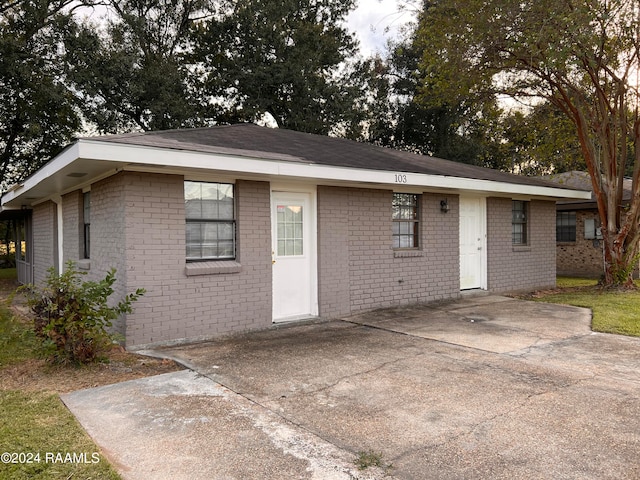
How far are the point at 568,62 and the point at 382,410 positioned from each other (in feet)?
30.0

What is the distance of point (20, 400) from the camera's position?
13.8 ft

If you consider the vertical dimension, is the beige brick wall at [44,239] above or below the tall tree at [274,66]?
below

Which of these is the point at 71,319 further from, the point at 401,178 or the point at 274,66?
the point at 274,66

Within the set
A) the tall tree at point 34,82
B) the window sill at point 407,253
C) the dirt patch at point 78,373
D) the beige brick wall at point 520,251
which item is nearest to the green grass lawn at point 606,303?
the beige brick wall at point 520,251

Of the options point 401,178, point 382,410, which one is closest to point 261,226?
point 401,178

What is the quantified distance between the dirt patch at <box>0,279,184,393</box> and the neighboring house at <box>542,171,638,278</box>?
15.2 meters

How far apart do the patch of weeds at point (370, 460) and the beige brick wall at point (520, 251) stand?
876cm

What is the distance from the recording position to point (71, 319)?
16.4 feet

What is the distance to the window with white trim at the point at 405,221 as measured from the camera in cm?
939

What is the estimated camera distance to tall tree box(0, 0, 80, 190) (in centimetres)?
1705

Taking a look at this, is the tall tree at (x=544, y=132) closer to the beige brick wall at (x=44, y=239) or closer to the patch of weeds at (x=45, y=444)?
the beige brick wall at (x=44, y=239)

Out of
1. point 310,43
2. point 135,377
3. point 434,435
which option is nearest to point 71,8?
point 310,43

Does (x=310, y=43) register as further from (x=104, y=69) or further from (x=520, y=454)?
(x=520, y=454)

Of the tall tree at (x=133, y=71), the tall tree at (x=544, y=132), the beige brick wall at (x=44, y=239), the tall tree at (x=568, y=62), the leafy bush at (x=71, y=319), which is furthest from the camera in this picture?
the tall tree at (x=133, y=71)
